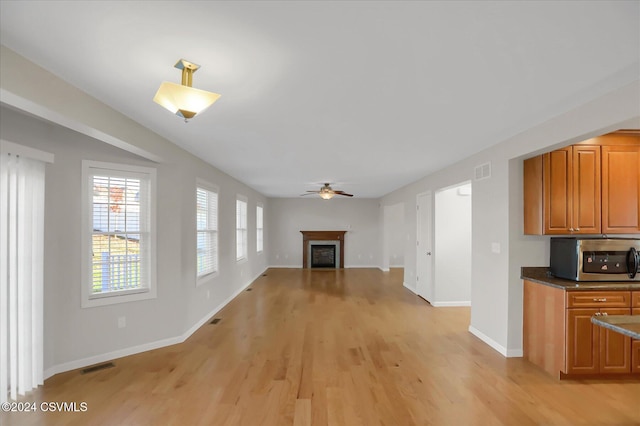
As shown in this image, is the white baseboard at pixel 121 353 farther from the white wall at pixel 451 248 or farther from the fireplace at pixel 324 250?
the fireplace at pixel 324 250

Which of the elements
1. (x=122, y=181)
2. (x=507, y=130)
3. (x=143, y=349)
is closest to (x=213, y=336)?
(x=143, y=349)

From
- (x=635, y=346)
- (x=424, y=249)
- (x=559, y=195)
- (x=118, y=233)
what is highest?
(x=559, y=195)

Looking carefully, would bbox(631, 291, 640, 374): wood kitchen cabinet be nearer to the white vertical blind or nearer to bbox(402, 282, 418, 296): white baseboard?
bbox(402, 282, 418, 296): white baseboard

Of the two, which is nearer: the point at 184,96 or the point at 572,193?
the point at 184,96

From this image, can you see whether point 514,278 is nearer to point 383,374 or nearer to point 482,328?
point 482,328

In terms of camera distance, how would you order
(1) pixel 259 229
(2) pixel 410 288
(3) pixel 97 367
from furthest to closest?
(1) pixel 259 229 < (2) pixel 410 288 < (3) pixel 97 367

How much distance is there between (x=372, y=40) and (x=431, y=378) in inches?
118

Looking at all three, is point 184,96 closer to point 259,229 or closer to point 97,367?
point 97,367

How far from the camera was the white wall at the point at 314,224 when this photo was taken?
413 inches

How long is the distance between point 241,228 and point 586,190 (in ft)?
20.6

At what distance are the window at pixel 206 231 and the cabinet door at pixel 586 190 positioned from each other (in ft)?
15.6

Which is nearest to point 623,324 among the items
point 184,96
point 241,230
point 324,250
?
point 184,96

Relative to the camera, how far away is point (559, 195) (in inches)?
126

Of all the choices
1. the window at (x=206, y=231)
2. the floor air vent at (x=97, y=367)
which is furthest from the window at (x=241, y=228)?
the floor air vent at (x=97, y=367)
